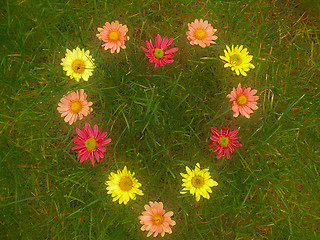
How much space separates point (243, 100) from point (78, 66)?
1.25 m

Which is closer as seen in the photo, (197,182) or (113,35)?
(197,182)

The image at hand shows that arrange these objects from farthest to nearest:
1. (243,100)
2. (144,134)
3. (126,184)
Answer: (144,134) < (243,100) < (126,184)

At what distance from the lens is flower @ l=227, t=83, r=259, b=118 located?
2021 millimetres

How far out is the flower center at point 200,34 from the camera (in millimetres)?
2082

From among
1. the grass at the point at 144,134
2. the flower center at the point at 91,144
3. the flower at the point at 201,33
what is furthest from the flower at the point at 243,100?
the flower center at the point at 91,144

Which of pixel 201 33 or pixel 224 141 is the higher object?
pixel 201 33

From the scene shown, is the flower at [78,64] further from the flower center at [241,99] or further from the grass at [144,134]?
the flower center at [241,99]

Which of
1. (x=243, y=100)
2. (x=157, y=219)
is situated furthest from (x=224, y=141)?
(x=157, y=219)

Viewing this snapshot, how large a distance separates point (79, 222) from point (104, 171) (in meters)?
0.42

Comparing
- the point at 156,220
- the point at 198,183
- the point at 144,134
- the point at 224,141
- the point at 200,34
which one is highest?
the point at 200,34

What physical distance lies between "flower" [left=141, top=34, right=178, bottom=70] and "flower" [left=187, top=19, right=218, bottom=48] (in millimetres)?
172

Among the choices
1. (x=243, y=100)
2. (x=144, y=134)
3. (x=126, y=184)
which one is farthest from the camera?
(x=144, y=134)

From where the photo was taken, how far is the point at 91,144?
6.41ft

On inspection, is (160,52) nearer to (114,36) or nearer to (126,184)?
(114,36)
